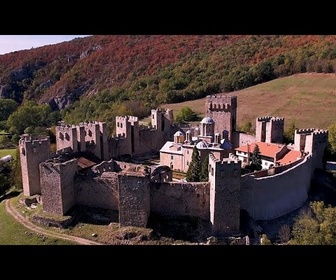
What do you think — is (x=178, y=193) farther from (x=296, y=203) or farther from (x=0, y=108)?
(x=0, y=108)

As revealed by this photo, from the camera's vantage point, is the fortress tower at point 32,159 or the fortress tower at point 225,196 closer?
the fortress tower at point 225,196

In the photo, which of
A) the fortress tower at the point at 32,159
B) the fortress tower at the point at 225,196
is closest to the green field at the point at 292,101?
the fortress tower at the point at 32,159

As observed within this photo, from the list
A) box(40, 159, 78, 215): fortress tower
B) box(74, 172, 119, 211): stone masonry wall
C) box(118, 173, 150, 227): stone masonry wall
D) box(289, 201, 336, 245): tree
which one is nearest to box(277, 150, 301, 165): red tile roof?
box(289, 201, 336, 245): tree

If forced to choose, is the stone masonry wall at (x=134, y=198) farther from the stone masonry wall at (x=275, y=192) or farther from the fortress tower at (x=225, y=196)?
the stone masonry wall at (x=275, y=192)

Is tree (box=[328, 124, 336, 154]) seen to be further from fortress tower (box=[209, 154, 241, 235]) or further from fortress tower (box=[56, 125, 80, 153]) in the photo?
fortress tower (box=[56, 125, 80, 153])

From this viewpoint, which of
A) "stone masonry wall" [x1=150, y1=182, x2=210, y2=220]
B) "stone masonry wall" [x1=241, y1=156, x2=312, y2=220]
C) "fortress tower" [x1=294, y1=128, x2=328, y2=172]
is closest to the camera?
"stone masonry wall" [x1=150, y1=182, x2=210, y2=220]

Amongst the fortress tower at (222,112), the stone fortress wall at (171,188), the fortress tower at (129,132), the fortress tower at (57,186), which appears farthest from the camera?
the fortress tower at (222,112)

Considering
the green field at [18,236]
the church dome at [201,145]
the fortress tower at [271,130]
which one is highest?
the fortress tower at [271,130]
